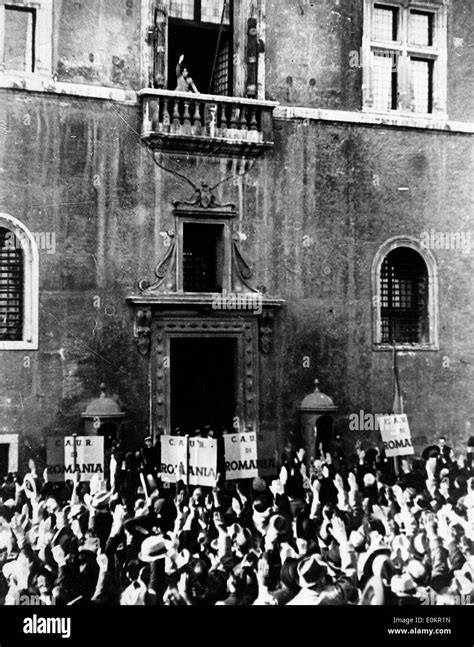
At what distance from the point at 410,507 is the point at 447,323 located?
4331 mm

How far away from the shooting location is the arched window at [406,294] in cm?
1825

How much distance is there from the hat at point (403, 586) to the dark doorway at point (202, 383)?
393 centimetres

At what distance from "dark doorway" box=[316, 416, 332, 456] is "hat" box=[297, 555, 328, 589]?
3164 millimetres

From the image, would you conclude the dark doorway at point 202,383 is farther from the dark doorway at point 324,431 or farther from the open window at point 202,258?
the dark doorway at point 324,431

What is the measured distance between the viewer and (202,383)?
17.5 meters

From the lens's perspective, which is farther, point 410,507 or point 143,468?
point 143,468

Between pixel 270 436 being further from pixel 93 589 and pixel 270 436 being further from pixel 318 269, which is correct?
pixel 93 589

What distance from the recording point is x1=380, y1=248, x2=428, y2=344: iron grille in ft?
60.0

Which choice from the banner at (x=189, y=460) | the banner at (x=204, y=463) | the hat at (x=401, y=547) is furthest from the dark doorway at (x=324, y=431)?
the hat at (x=401, y=547)

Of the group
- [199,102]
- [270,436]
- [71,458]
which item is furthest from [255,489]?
[199,102]

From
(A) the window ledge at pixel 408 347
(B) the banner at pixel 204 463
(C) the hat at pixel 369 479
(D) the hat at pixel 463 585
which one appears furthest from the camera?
(A) the window ledge at pixel 408 347

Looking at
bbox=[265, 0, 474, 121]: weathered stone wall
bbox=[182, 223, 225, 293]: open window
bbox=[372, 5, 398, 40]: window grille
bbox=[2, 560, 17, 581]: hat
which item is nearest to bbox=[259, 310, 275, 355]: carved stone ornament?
bbox=[182, 223, 225, 293]: open window

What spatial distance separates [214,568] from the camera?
13969 mm

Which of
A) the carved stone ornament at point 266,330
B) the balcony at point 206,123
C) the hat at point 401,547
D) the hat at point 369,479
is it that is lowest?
the hat at point 401,547
